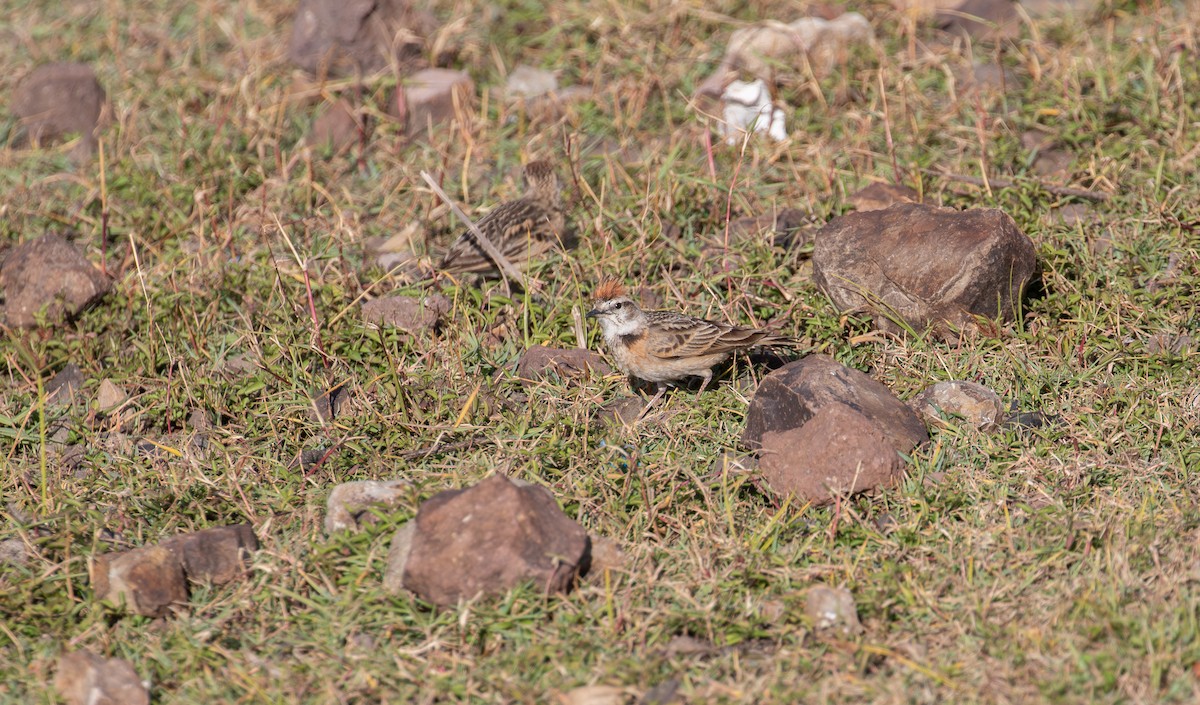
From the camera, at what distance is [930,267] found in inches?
264

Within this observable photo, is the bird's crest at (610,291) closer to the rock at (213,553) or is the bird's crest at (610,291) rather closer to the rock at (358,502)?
the rock at (358,502)

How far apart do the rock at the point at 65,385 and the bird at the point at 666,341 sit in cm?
299

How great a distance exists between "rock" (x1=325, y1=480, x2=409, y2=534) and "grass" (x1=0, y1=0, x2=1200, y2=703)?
11cm

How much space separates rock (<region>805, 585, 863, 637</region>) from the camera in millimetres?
4949

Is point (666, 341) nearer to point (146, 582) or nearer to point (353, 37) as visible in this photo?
point (146, 582)

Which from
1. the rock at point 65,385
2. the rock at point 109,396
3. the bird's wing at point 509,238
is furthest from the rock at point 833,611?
the rock at point 65,385

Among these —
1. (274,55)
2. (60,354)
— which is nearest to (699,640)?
(60,354)

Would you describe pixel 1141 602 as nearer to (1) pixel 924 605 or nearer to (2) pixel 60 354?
(1) pixel 924 605

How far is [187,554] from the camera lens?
5418 mm

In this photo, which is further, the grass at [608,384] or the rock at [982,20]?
the rock at [982,20]

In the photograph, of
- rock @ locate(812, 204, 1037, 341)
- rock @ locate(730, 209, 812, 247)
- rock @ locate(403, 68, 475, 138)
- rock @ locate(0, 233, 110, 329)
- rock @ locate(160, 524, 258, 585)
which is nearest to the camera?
rock @ locate(160, 524, 258, 585)

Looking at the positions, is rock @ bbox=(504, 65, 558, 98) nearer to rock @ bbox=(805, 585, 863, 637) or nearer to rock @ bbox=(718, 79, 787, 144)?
rock @ bbox=(718, 79, 787, 144)

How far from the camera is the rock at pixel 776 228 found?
7660mm

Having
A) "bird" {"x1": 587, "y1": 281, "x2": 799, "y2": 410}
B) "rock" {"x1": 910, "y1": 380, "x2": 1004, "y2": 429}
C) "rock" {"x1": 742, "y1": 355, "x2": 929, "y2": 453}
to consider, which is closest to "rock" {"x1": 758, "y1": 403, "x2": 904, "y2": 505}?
"rock" {"x1": 742, "y1": 355, "x2": 929, "y2": 453}
